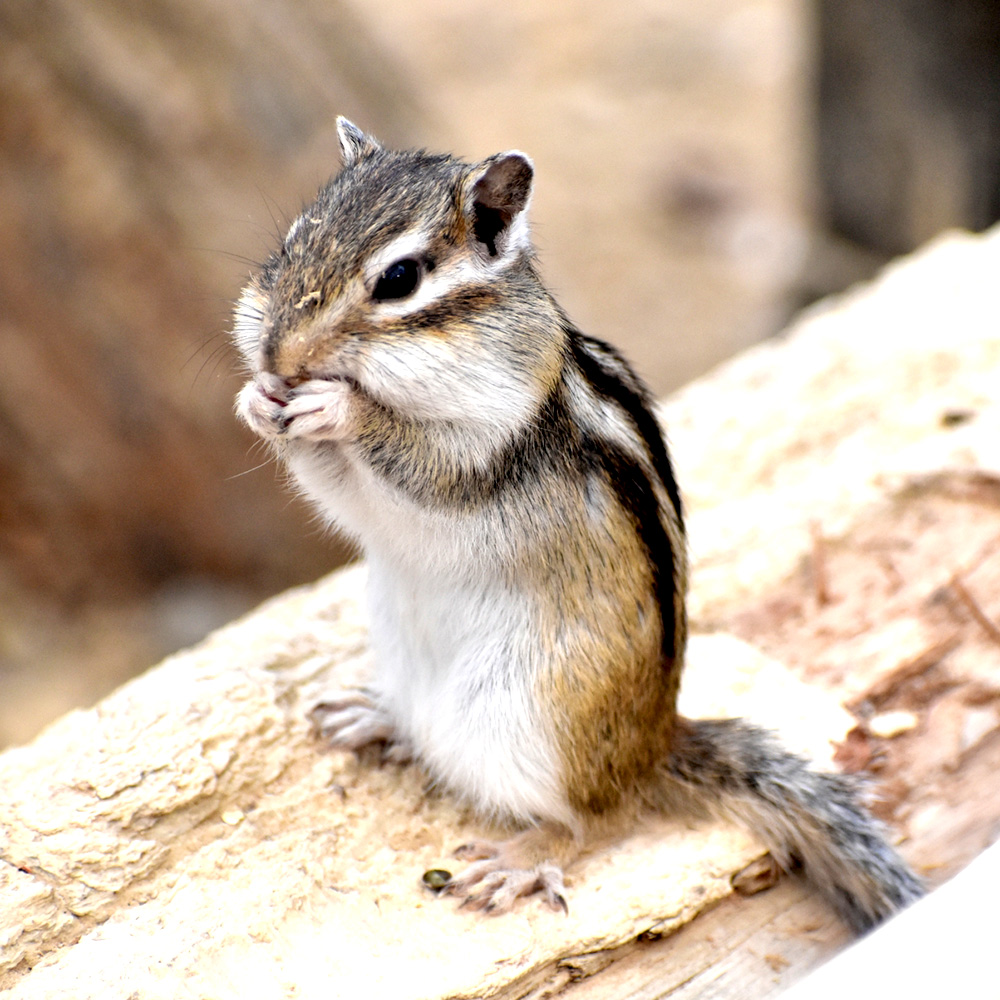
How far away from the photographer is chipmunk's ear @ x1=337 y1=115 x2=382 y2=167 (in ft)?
9.68

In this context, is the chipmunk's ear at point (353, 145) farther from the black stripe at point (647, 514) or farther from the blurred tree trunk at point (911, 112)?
the blurred tree trunk at point (911, 112)

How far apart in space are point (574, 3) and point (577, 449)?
912 centimetres

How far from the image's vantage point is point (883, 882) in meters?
2.74

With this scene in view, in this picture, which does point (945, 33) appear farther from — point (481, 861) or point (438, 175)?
point (481, 861)

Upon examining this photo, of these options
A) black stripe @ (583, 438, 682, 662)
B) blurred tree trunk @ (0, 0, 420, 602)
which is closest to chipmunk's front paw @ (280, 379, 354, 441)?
black stripe @ (583, 438, 682, 662)

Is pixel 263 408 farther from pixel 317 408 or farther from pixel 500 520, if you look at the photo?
pixel 500 520

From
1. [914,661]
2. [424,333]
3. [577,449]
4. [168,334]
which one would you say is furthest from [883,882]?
[168,334]

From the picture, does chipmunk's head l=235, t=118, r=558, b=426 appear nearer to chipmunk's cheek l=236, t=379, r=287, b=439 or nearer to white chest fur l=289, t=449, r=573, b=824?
chipmunk's cheek l=236, t=379, r=287, b=439

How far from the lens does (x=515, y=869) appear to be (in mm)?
2869

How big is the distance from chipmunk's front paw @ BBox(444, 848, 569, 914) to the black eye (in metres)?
1.38

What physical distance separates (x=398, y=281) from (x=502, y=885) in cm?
143

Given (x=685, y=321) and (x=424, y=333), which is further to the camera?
(x=685, y=321)

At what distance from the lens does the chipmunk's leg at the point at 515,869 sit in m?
2.80

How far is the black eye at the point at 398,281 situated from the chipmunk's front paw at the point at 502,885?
1.38 meters
